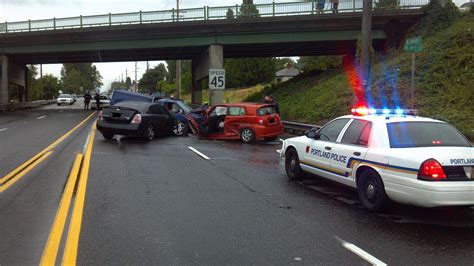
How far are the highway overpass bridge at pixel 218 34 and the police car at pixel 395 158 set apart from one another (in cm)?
2514

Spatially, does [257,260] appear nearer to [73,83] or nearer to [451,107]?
[451,107]

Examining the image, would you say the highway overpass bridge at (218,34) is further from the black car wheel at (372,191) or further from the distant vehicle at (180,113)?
the black car wheel at (372,191)

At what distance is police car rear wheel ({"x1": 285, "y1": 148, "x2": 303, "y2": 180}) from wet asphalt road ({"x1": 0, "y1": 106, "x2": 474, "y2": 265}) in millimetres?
207

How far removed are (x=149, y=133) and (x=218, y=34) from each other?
60.5 ft

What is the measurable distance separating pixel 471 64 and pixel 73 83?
149559 mm

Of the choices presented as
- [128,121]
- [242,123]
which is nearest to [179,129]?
[128,121]

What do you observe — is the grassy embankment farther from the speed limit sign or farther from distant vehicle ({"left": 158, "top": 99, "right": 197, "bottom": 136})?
distant vehicle ({"left": 158, "top": 99, "right": 197, "bottom": 136})

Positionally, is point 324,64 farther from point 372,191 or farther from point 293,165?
point 372,191

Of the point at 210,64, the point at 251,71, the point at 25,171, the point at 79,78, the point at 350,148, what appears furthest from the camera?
the point at 79,78

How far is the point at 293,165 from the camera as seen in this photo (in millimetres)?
9453

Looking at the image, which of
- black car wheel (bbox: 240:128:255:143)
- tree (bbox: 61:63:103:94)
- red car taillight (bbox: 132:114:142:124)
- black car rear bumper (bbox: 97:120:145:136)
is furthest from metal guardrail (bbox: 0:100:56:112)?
tree (bbox: 61:63:103:94)

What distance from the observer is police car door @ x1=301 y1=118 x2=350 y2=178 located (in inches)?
322

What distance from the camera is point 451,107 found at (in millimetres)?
18812

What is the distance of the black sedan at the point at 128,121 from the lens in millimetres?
16672
